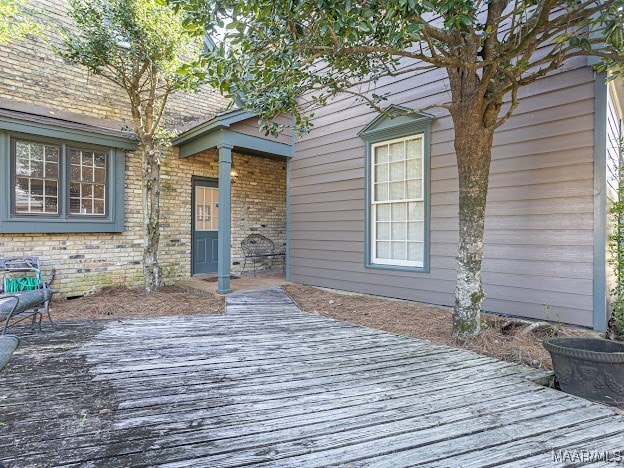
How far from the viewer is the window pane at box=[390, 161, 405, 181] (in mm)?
5500

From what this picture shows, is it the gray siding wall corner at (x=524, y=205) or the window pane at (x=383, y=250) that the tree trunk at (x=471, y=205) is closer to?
the gray siding wall corner at (x=524, y=205)

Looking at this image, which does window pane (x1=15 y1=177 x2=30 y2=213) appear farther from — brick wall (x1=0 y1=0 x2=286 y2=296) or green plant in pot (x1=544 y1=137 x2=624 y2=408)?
green plant in pot (x1=544 y1=137 x2=624 y2=408)

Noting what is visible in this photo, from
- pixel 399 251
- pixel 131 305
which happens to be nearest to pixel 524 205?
pixel 399 251

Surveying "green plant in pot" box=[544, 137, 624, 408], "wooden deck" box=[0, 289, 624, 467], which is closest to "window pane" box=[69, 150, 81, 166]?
"wooden deck" box=[0, 289, 624, 467]

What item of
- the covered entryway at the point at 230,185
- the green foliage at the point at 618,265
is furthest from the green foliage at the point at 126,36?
the green foliage at the point at 618,265

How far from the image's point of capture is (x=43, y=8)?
229 inches

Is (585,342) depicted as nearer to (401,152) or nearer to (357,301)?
(357,301)

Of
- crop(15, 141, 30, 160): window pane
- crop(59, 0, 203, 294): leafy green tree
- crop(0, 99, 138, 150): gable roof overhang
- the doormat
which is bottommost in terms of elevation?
the doormat

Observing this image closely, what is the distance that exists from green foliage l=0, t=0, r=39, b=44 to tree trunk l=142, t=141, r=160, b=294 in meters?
2.06

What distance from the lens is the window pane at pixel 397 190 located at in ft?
18.0

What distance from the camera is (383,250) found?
19.0 ft

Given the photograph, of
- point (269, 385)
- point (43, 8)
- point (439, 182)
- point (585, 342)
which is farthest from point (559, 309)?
point (43, 8)

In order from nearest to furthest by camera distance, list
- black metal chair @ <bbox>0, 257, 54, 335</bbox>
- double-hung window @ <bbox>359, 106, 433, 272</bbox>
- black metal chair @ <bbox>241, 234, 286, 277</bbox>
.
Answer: black metal chair @ <bbox>0, 257, 54, 335</bbox> < double-hung window @ <bbox>359, 106, 433, 272</bbox> < black metal chair @ <bbox>241, 234, 286, 277</bbox>

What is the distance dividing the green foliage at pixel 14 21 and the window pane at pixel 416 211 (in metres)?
5.93
